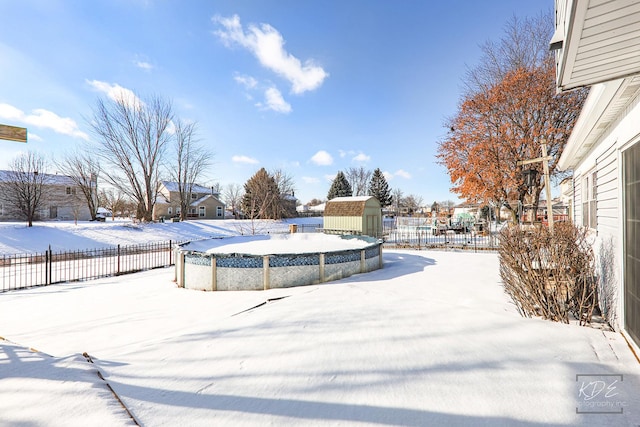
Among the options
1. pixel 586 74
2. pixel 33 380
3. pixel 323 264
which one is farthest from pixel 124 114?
pixel 586 74

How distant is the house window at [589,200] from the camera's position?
6359 mm

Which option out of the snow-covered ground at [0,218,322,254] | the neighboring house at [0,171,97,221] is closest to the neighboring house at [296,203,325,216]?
the snow-covered ground at [0,218,322,254]

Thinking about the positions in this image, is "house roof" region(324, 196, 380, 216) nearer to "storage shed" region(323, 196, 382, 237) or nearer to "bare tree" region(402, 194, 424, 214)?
"storage shed" region(323, 196, 382, 237)

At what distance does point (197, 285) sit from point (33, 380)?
16.1 ft

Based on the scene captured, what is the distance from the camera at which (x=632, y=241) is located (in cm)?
337

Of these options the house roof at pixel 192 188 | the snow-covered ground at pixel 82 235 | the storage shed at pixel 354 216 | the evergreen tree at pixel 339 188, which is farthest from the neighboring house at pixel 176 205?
the storage shed at pixel 354 216

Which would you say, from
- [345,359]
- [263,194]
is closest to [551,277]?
[345,359]

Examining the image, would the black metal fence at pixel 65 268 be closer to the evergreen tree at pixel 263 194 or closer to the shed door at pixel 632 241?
the shed door at pixel 632 241

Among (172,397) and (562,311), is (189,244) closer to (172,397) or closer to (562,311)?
(172,397)

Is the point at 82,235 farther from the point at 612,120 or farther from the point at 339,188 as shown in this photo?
the point at 339,188

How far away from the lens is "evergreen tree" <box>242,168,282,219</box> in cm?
4102

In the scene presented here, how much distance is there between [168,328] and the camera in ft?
15.4

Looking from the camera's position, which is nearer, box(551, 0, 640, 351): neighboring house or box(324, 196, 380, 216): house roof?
box(551, 0, 640, 351): neighboring house

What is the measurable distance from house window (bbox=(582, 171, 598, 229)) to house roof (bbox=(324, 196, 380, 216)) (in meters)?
13.8
